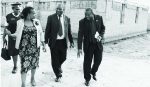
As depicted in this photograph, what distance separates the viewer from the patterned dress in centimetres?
568

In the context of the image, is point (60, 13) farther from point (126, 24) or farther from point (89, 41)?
point (126, 24)

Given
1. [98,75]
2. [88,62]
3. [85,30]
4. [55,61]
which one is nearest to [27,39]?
[55,61]

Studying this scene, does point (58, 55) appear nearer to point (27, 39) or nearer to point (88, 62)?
point (88, 62)

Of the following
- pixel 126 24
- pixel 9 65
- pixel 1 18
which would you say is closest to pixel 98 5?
pixel 126 24

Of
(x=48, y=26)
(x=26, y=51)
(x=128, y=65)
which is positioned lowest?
(x=128, y=65)

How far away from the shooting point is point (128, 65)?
9.76 metres

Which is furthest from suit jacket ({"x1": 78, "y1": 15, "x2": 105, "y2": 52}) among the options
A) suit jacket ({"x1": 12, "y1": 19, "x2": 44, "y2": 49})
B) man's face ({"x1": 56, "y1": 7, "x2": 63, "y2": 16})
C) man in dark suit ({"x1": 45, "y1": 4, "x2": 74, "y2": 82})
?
suit jacket ({"x1": 12, "y1": 19, "x2": 44, "y2": 49})

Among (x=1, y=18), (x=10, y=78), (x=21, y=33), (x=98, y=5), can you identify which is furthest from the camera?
(x=1, y=18)

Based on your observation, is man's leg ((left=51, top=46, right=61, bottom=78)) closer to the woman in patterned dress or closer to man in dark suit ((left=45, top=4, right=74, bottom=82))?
man in dark suit ((left=45, top=4, right=74, bottom=82))

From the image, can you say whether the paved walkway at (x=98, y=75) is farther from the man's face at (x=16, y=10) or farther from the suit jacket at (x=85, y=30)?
the man's face at (x=16, y=10)

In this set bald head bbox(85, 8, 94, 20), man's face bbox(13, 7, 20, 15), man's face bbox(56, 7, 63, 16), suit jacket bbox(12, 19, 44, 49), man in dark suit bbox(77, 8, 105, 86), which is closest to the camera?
suit jacket bbox(12, 19, 44, 49)

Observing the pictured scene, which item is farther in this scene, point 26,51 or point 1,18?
point 1,18

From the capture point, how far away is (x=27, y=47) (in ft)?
18.8

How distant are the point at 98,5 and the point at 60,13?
940 centimetres
